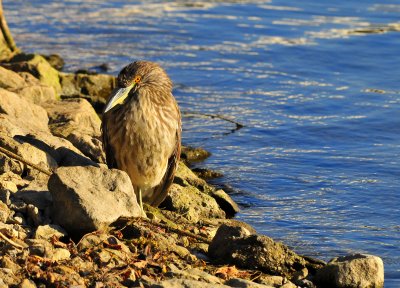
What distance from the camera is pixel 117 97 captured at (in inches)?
308

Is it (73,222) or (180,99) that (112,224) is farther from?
(180,99)

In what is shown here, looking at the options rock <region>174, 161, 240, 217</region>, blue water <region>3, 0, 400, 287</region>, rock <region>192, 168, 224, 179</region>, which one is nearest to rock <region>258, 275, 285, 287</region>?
blue water <region>3, 0, 400, 287</region>

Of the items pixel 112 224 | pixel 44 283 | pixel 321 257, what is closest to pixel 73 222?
pixel 112 224

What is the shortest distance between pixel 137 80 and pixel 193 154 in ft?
10.4

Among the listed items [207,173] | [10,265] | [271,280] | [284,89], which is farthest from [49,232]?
[284,89]

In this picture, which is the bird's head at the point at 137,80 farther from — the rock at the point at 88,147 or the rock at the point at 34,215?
the rock at the point at 34,215

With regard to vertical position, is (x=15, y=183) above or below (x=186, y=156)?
above

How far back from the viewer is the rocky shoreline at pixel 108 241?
5957 millimetres

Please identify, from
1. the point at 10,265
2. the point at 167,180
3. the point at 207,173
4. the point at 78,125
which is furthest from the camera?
the point at 207,173

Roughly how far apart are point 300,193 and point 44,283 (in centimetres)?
463

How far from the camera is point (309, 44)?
16609mm

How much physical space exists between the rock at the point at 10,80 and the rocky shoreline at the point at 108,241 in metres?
2.16

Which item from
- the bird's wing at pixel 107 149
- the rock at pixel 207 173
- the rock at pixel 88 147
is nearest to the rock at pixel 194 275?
the bird's wing at pixel 107 149

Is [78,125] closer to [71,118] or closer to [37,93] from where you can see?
[71,118]
